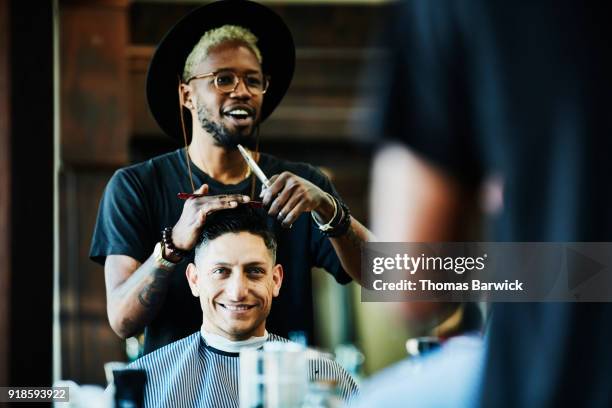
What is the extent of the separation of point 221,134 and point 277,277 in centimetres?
39

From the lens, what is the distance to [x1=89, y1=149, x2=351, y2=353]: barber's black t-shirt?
2334 millimetres

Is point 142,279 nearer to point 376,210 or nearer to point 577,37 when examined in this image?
point 376,210

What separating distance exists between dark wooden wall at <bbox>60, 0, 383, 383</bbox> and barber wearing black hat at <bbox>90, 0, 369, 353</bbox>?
11 centimetres

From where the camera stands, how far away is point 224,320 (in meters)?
2.31

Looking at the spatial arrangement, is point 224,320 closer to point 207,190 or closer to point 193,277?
point 193,277

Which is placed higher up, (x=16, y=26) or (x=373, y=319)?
(x=16, y=26)

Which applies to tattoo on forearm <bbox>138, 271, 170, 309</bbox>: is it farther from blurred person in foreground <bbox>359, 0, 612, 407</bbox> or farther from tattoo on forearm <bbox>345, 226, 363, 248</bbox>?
blurred person in foreground <bbox>359, 0, 612, 407</bbox>

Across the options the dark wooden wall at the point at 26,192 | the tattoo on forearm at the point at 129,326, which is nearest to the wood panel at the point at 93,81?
the dark wooden wall at the point at 26,192

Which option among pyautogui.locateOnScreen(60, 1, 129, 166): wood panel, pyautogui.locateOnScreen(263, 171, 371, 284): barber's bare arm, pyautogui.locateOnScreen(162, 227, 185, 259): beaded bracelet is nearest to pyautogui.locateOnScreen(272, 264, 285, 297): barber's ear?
pyautogui.locateOnScreen(263, 171, 371, 284): barber's bare arm

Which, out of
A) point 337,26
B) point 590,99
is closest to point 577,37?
point 590,99

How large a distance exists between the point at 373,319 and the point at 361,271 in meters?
0.40

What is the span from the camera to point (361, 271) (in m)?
2.36

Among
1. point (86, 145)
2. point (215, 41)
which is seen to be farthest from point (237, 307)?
point (86, 145)

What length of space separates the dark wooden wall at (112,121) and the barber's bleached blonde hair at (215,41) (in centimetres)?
18
